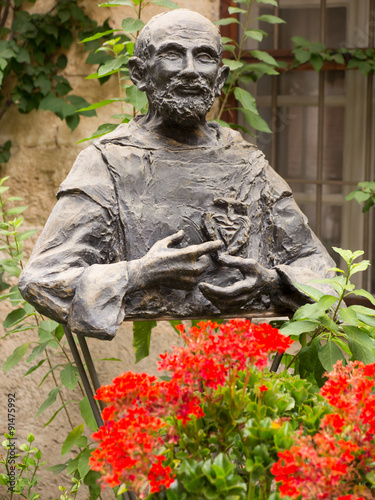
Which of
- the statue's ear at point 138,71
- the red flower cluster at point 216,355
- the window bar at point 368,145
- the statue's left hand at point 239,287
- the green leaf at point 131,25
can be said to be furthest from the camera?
the window bar at point 368,145

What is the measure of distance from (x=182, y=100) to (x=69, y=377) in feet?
3.71

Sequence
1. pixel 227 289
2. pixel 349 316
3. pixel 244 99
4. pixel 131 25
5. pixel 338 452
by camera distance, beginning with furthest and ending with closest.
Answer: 1. pixel 244 99
2. pixel 131 25
3. pixel 227 289
4. pixel 349 316
5. pixel 338 452

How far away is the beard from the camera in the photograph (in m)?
1.89

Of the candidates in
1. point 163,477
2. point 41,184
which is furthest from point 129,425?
point 41,184

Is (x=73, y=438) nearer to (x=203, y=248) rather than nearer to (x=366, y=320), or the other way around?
(x=203, y=248)

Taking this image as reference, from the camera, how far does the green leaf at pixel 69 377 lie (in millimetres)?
2564

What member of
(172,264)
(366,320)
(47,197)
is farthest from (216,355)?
(47,197)

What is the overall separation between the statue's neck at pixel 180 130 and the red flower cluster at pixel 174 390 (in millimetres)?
780

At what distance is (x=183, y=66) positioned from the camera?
188 centimetres

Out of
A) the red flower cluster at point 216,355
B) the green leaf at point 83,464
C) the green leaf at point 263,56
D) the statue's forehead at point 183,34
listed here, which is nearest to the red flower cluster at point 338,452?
the red flower cluster at point 216,355

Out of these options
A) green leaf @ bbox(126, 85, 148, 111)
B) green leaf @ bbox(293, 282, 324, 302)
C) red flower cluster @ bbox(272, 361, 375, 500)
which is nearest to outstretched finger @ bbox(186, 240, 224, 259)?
green leaf @ bbox(293, 282, 324, 302)

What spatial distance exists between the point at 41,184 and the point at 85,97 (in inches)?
16.6

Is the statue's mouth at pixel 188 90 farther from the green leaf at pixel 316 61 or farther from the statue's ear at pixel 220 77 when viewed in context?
the green leaf at pixel 316 61

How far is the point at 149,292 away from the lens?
189cm
